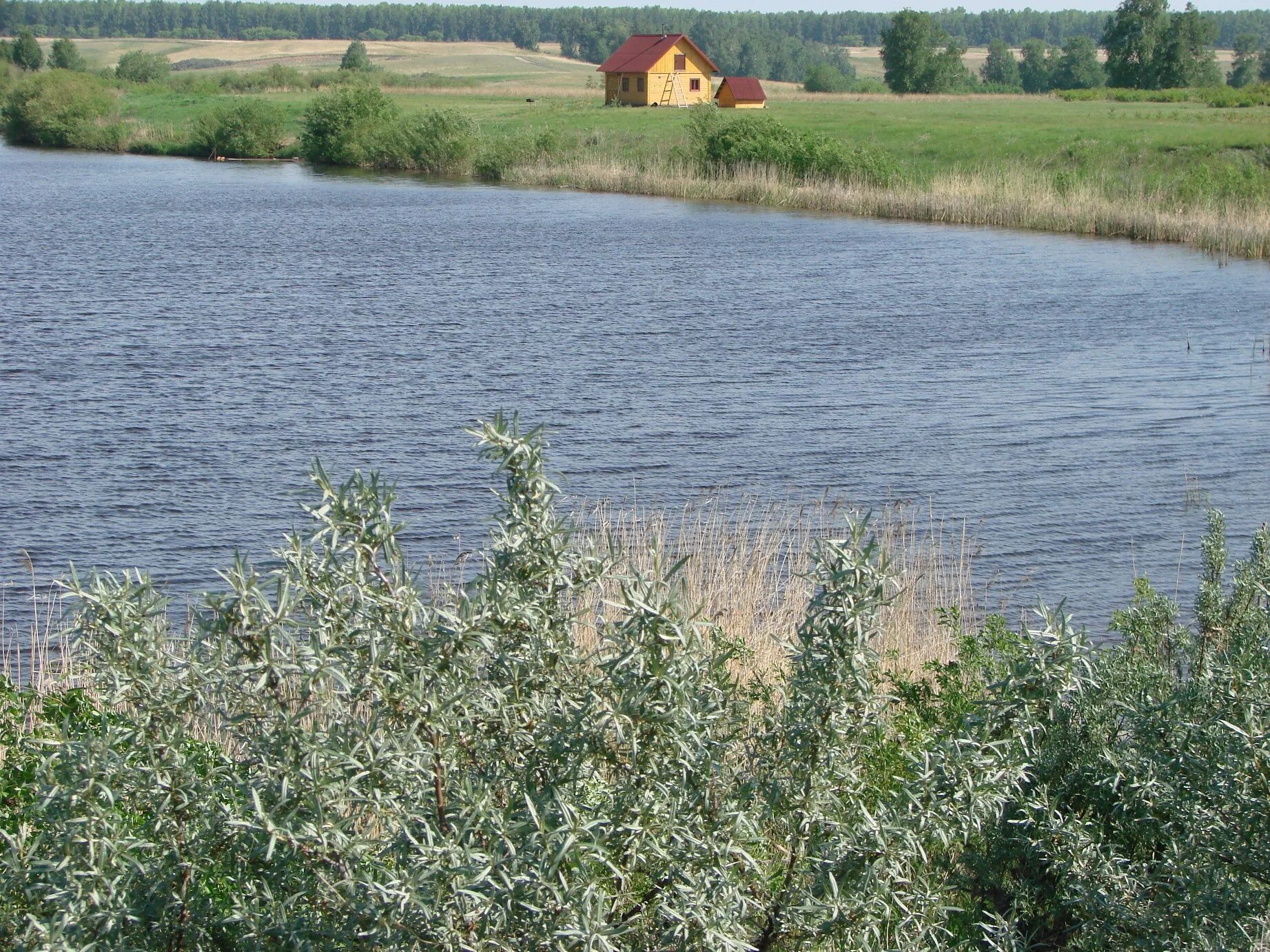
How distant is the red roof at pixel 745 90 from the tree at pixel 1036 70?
166 feet

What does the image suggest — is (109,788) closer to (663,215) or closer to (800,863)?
(800,863)

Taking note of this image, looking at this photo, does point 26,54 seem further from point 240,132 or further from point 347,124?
point 347,124

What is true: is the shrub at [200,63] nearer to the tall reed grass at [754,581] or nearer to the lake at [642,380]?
the lake at [642,380]

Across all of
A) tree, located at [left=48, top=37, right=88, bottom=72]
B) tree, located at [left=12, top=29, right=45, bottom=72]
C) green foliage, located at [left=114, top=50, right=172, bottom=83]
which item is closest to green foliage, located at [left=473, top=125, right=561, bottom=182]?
green foliage, located at [left=114, top=50, right=172, bottom=83]

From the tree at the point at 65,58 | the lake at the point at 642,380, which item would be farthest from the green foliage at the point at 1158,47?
the tree at the point at 65,58

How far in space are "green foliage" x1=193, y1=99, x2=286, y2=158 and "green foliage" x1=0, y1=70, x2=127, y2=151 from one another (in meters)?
6.33

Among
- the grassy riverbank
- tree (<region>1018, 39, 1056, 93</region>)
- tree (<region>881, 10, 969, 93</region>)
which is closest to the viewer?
the grassy riverbank

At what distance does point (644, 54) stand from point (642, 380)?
229 ft

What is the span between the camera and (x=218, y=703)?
11.1ft

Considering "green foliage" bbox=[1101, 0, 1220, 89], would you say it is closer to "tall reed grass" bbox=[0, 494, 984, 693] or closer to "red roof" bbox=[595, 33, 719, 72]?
"red roof" bbox=[595, 33, 719, 72]

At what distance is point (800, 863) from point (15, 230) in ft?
129

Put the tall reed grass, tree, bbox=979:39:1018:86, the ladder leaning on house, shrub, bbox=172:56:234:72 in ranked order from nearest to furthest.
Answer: the tall reed grass
the ladder leaning on house
tree, bbox=979:39:1018:86
shrub, bbox=172:56:234:72

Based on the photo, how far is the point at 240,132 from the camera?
68.8 metres

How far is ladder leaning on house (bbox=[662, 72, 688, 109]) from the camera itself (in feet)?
279
